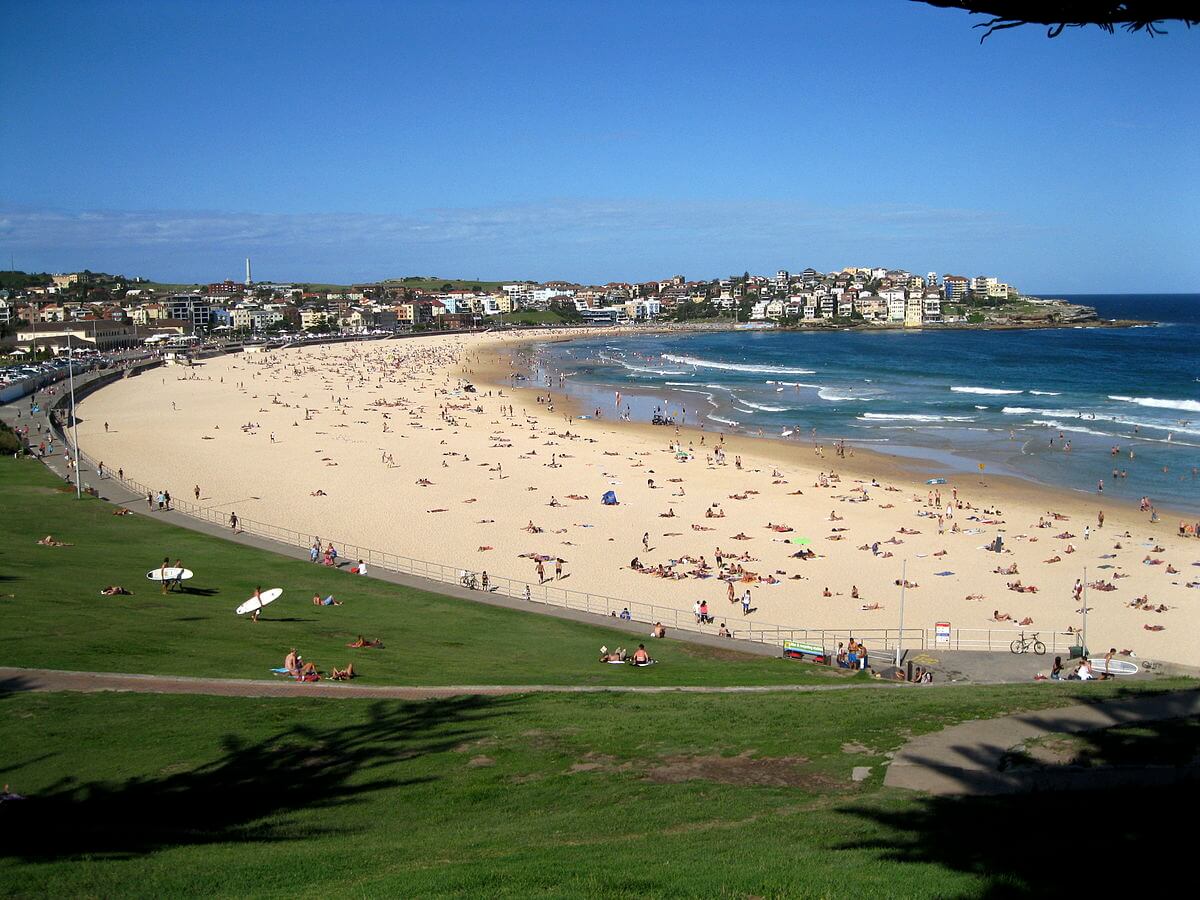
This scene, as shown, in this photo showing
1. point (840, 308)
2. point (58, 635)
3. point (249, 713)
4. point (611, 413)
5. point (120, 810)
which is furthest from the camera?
point (840, 308)

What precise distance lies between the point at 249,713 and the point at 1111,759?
9.08m

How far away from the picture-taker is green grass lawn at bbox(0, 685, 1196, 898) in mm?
6586

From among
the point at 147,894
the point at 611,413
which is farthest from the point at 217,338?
the point at 147,894

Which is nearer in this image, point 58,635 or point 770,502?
point 58,635

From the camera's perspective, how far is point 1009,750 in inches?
362

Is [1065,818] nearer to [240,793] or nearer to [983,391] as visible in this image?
[240,793]

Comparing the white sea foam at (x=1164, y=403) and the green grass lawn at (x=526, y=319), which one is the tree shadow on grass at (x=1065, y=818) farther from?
Result: the green grass lawn at (x=526, y=319)

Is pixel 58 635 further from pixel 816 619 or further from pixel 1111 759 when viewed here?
pixel 816 619

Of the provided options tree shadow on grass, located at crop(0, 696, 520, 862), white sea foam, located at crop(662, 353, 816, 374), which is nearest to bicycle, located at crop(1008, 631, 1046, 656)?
tree shadow on grass, located at crop(0, 696, 520, 862)

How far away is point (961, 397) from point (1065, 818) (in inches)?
2341

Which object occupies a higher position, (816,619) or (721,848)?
(721,848)

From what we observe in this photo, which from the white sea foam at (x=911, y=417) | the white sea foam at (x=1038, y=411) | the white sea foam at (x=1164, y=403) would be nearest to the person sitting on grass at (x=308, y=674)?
the white sea foam at (x=911, y=417)

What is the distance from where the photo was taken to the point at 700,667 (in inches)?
619

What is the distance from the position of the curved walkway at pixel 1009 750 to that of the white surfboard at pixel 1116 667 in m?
4.86
